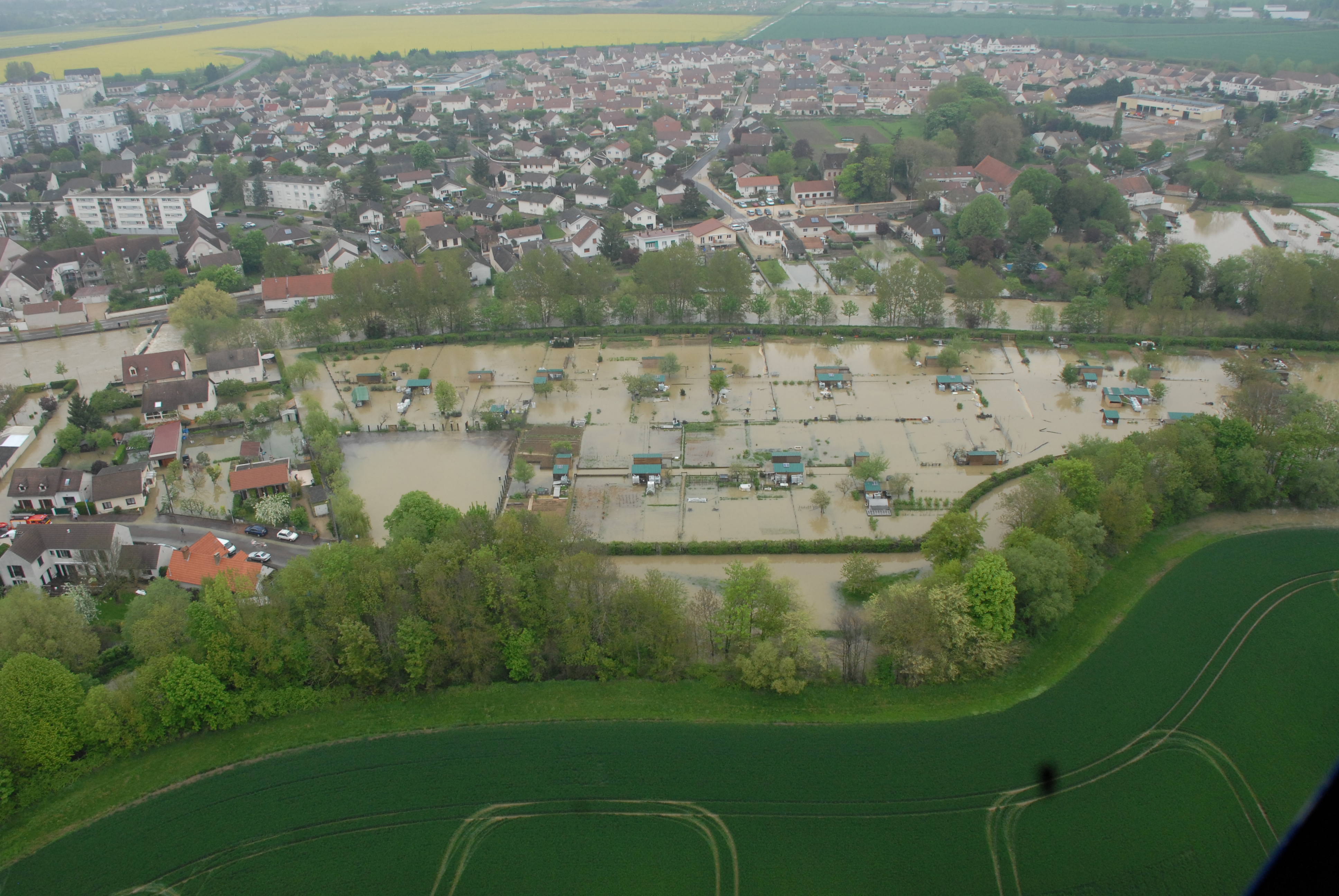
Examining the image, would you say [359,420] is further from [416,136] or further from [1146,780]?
[416,136]

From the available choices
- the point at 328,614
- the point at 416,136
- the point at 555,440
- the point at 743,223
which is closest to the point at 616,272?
the point at 743,223

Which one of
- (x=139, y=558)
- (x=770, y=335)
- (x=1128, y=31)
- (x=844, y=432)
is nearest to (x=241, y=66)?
(x=770, y=335)

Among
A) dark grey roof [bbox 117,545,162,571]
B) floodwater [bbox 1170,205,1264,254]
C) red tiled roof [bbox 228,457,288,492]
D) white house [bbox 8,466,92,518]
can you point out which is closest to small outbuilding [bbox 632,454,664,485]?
red tiled roof [bbox 228,457,288,492]

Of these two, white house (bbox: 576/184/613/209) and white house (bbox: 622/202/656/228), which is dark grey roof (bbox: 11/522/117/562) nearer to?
white house (bbox: 622/202/656/228)

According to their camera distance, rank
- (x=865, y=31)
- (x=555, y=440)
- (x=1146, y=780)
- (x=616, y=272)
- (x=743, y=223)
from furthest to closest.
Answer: (x=865, y=31)
(x=743, y=223)
(x=616, y=272)
(x=555, y=440)
(x=1146, y=780)

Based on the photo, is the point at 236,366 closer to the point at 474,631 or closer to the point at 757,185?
the point at 474,631
